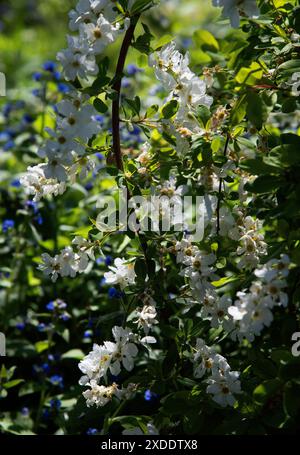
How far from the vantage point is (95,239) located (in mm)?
1648

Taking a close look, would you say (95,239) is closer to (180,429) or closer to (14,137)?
(180,429)

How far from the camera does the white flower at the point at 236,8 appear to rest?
1325 mm

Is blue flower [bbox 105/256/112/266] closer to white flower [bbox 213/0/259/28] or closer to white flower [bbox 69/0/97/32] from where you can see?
white flower [bbox 69/0/97/32]

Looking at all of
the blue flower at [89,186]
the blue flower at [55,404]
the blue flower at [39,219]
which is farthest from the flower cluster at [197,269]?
the blue flower at [89,186]

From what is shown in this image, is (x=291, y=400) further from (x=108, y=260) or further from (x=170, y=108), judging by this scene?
(x=108, y=260)

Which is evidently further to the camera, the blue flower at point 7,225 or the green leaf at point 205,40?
the blue flower at point 7,225

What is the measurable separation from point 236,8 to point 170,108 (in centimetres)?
28

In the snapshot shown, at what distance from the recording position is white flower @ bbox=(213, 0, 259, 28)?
1.33 meters

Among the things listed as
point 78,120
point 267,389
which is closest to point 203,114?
point 78,120

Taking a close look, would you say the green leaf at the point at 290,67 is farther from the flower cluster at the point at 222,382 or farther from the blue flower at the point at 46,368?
the blue flower at the point at 46,368

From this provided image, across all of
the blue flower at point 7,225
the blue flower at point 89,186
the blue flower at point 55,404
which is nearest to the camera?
the blue flower at point 55,404

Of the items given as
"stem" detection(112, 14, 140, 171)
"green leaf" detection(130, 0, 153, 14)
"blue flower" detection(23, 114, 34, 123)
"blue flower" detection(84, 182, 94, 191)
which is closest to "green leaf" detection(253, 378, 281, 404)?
"stem" detection(112, 14, 140, 171)

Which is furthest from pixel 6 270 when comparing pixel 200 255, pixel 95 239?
pixel 200 255

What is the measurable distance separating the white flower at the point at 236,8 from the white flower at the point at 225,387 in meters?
0.76
